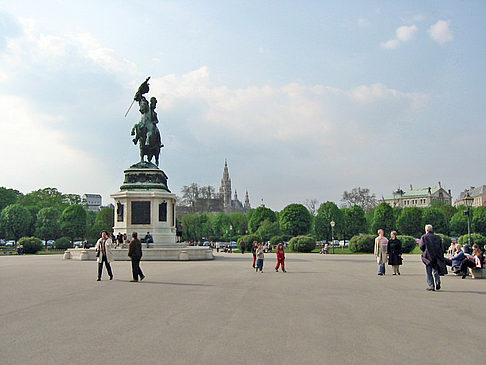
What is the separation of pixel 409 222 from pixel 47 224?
214ft

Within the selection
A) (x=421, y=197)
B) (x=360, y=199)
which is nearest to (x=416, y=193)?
(x=421, y=197)

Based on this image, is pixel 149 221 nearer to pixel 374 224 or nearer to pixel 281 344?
pixel 281 344

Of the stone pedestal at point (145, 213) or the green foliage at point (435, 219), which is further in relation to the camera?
the green foliage at point (435, 219)

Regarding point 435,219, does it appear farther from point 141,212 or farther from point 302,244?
point 141,212

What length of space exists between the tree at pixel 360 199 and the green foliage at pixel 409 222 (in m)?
22.1

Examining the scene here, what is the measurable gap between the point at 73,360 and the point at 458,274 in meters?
17.4

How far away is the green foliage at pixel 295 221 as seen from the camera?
80188 mm

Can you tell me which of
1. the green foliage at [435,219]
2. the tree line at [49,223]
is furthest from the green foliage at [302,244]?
the green foliage at [435,219]

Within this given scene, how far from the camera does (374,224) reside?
84.7 m

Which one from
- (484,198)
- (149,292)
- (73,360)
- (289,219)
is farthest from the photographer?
(484,198)

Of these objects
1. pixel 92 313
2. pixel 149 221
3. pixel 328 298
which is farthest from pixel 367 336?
pixel 149 221

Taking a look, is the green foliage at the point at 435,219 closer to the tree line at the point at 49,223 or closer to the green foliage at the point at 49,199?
the tree line at the point at 49,223

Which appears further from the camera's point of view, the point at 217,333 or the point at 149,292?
the point at 149,292

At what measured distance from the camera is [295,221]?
3155 inches
